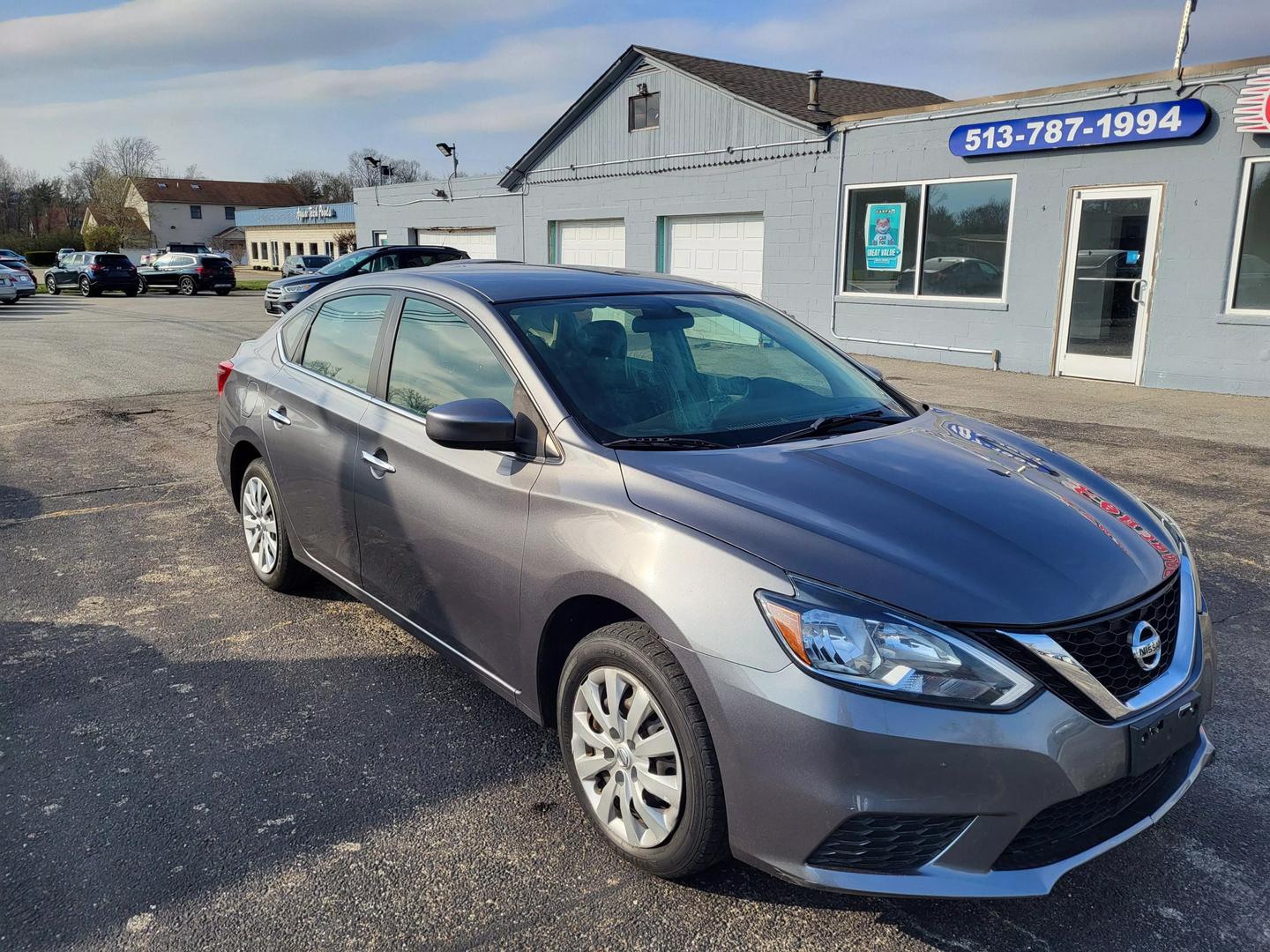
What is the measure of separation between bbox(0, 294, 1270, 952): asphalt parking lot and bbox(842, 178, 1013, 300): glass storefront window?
8.96 m

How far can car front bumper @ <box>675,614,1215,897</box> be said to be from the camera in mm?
2189

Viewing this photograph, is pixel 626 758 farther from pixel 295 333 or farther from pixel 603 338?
pixel 295 333

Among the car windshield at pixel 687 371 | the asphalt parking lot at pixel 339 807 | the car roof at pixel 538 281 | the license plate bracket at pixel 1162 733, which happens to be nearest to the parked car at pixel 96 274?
the asphalt parking lot at pixel 339 807

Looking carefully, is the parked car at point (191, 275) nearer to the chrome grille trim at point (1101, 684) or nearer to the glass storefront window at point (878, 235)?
the glass storefront window at point (878, 235)

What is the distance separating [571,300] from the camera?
12.0ft

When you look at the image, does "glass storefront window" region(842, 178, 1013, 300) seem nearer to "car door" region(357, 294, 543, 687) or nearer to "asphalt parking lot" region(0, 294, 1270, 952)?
"asphalt parking lot" region(0, 294, 1270, 952)

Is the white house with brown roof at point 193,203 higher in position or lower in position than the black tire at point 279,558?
higher

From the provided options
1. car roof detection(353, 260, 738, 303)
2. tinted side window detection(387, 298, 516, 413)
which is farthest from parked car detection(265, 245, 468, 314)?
tinted side window detection(387, 298, 516, 413)

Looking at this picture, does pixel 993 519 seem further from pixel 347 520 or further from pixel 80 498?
pixel 80 498

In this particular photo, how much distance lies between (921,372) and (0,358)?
1387 centimetres

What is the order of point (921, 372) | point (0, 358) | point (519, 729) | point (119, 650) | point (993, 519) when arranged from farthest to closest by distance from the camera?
point (0, 358) < point (921, 372) < point (119, 650) < point (519, 729) < point (993, 519)

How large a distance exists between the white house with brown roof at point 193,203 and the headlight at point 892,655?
96144 millimetres

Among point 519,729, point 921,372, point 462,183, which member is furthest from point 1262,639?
point 462,183

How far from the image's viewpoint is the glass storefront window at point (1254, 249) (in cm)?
1117
